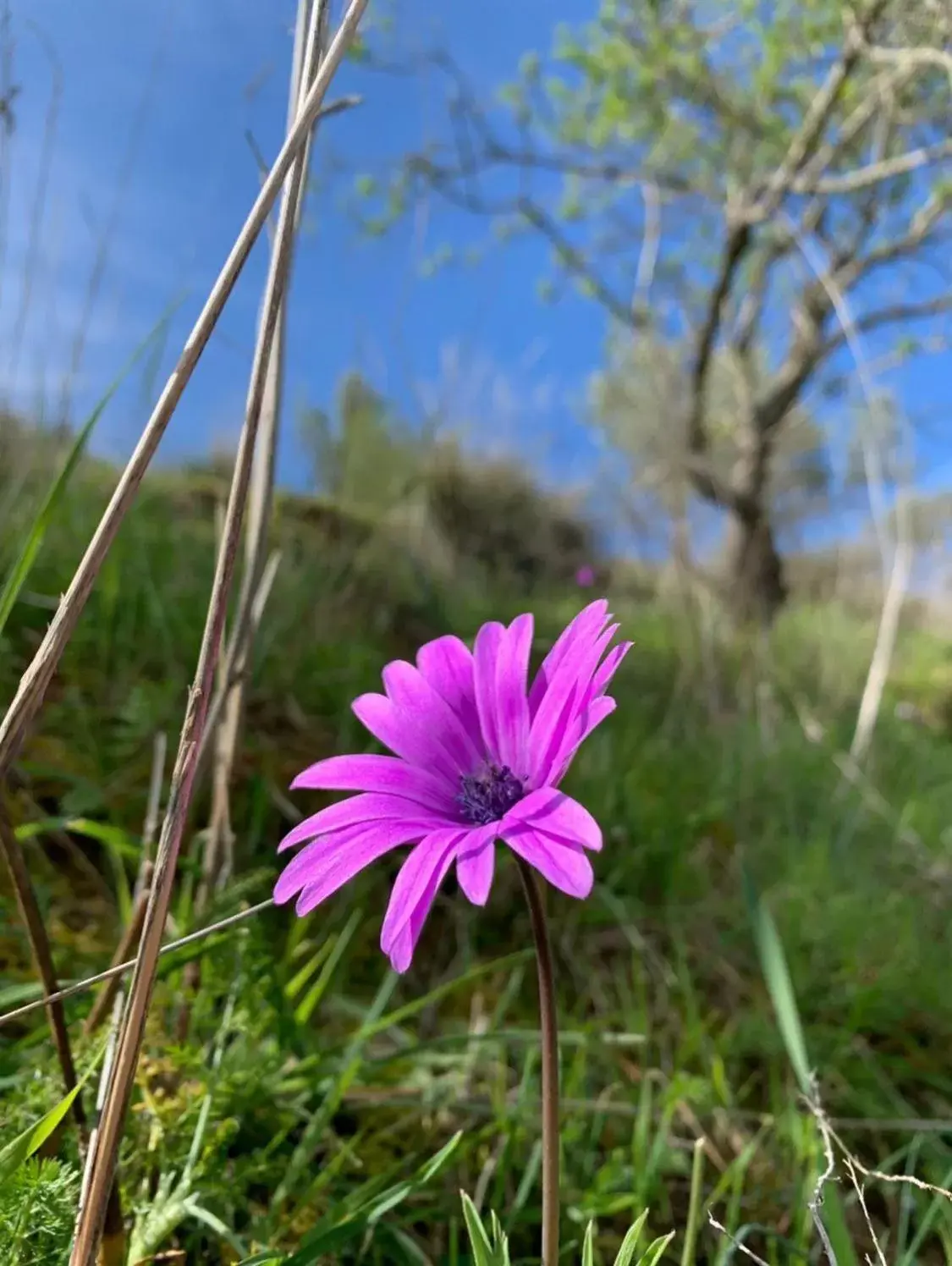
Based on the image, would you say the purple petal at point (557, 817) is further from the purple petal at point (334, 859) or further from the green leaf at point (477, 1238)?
the green leaf at point (477, 1238)

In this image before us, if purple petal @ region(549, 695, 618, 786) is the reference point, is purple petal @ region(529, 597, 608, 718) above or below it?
above

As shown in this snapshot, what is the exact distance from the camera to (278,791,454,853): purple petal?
1.41ft

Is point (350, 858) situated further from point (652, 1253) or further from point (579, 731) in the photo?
point (652, 1253)

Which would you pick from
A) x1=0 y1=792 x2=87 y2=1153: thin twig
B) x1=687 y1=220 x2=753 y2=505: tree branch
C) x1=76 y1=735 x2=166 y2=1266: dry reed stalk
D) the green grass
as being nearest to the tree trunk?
x1=687 y1=220 x2=753 y2=505: tree branch

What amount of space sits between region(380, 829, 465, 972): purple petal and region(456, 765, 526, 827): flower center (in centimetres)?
6

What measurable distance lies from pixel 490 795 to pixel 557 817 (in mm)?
115

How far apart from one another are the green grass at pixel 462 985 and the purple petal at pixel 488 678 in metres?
0.26

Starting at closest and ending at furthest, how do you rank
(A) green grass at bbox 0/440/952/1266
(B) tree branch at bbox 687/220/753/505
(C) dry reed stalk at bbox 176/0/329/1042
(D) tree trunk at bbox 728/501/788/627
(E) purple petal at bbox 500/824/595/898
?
(E) purple petal at bbox 500/824/595/898
(C) dry reed stalk at bbox 176/0/329/1042
(A) green grass at bbox 0/440/952/1266
(B) tree branch at bbox 687/220/753/505
(D) tree trunk at bbox 728/501/788/627

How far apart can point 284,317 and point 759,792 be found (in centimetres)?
167

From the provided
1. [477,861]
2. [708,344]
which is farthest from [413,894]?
[708,344]

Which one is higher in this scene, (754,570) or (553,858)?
(754,570)

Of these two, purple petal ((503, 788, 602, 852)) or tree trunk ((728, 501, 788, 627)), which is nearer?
purple petal ((503, 788, 602, 852))

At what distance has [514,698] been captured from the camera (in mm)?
502

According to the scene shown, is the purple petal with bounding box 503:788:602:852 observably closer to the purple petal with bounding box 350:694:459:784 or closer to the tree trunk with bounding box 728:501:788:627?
the purple petal with bounding box 350:694:459:784
